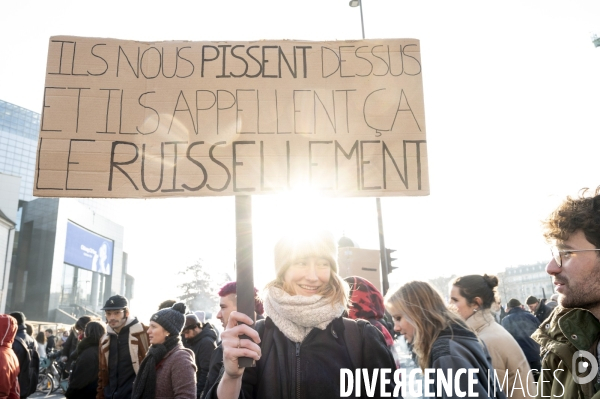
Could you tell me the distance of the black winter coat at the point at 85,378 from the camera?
5.64m

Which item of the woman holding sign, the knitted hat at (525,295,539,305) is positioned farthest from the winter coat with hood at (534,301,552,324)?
the woman holding sign

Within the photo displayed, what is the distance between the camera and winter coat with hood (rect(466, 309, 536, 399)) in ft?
12.6

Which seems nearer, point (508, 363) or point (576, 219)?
point (576, 219)

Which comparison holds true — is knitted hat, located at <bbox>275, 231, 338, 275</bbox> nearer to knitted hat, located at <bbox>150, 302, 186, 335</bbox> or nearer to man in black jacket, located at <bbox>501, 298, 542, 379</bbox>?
knitted hat, located at <bbox>150, 302, 186, 335</bbox>

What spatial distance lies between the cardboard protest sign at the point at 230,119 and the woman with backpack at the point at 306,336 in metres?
0.44

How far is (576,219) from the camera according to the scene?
96.0 inches

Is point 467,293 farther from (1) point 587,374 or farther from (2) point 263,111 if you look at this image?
(2) point 263,111

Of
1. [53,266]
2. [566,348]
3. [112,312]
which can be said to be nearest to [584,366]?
[566,348]

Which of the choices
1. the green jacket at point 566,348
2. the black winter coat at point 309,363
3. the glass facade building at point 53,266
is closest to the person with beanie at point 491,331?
the green jacket at point 566,348

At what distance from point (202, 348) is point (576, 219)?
15.1 ft

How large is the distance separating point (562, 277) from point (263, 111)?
1903 mm

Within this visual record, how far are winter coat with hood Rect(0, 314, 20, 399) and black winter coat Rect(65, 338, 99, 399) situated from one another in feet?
2.30

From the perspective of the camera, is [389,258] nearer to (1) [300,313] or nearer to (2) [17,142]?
→ (1) [300,313]

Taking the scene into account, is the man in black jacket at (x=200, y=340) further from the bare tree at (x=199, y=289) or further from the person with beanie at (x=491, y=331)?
the bare tree at (x=199, y=289)
